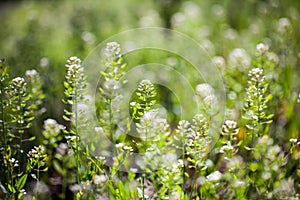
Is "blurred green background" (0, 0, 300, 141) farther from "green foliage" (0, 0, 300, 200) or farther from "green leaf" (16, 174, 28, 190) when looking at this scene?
"green leaf" (16, 174, 28, 190)

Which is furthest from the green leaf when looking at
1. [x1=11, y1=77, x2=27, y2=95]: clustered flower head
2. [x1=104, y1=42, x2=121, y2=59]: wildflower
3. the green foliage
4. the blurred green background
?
the blurred green background

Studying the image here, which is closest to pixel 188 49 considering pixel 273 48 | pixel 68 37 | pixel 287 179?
pixel 273 48

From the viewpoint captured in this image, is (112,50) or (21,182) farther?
(112,50)

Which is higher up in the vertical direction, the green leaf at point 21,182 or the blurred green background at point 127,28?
the blurred green background at point 127,28

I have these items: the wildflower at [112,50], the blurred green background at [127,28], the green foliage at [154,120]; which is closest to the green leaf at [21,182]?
the green foliage at [154,120]

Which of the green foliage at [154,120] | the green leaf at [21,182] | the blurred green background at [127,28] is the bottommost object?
the green leaf at [21,182]

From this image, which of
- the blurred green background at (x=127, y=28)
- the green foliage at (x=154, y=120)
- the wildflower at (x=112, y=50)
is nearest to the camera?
the green foliage at (x=154, y=120)

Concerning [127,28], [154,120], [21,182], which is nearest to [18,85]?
[21,182]

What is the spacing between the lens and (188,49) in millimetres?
4203

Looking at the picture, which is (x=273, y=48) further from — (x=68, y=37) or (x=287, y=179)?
(x=68, y=37)

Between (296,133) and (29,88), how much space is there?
161 cm

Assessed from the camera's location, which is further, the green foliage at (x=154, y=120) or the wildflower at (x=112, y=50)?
the wildflower at (x=112, y=50)

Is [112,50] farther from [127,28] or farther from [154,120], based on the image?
[127,28]

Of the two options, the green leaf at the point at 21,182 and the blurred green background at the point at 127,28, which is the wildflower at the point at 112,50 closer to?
the green leaf at the point at 21,182
